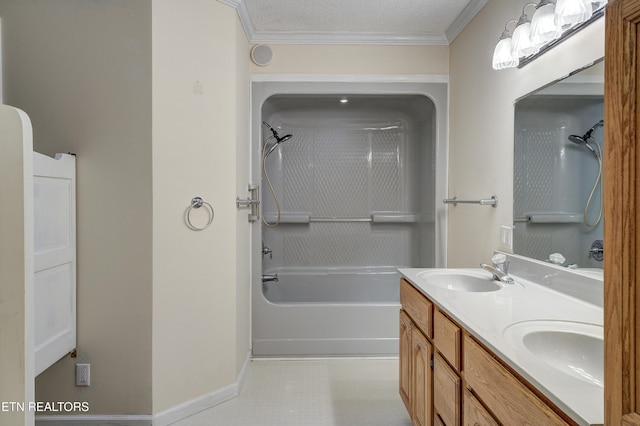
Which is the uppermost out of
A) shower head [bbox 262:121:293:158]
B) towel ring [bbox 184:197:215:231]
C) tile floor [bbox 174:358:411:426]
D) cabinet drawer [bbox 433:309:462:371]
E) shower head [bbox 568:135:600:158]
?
shower head [bbox 262:121:293:158]

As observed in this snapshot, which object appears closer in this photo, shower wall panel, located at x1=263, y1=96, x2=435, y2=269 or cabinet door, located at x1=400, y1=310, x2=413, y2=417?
cabinet door, located at x1=400, y1=310, x2=413, y2=417

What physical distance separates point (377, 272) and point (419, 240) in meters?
0.52

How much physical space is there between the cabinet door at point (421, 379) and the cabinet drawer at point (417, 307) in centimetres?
5

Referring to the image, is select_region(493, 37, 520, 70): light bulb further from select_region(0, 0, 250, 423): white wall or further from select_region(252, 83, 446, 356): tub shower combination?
select_region(0, 0, 250, 423): white wall

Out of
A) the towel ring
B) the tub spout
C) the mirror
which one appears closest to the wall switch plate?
the mirror

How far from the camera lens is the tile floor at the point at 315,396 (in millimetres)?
1960

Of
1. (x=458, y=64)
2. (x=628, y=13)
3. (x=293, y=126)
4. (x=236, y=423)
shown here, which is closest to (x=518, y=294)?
(x=628, y=13)

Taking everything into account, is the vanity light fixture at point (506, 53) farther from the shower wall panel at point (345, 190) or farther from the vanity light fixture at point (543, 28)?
the shower wall panel at point (345, 190)

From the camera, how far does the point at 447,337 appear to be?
1.30 metres

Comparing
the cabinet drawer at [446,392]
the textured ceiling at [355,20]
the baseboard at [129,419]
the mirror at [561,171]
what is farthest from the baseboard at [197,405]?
the textured ceiling at [355,20]

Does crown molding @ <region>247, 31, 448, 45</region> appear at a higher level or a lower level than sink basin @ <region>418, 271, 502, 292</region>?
higher

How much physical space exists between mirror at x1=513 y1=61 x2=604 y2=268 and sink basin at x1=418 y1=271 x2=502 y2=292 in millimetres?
241

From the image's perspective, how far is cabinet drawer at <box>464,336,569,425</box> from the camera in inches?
30.6

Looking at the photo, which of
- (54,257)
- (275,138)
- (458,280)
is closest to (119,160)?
(54,257)
